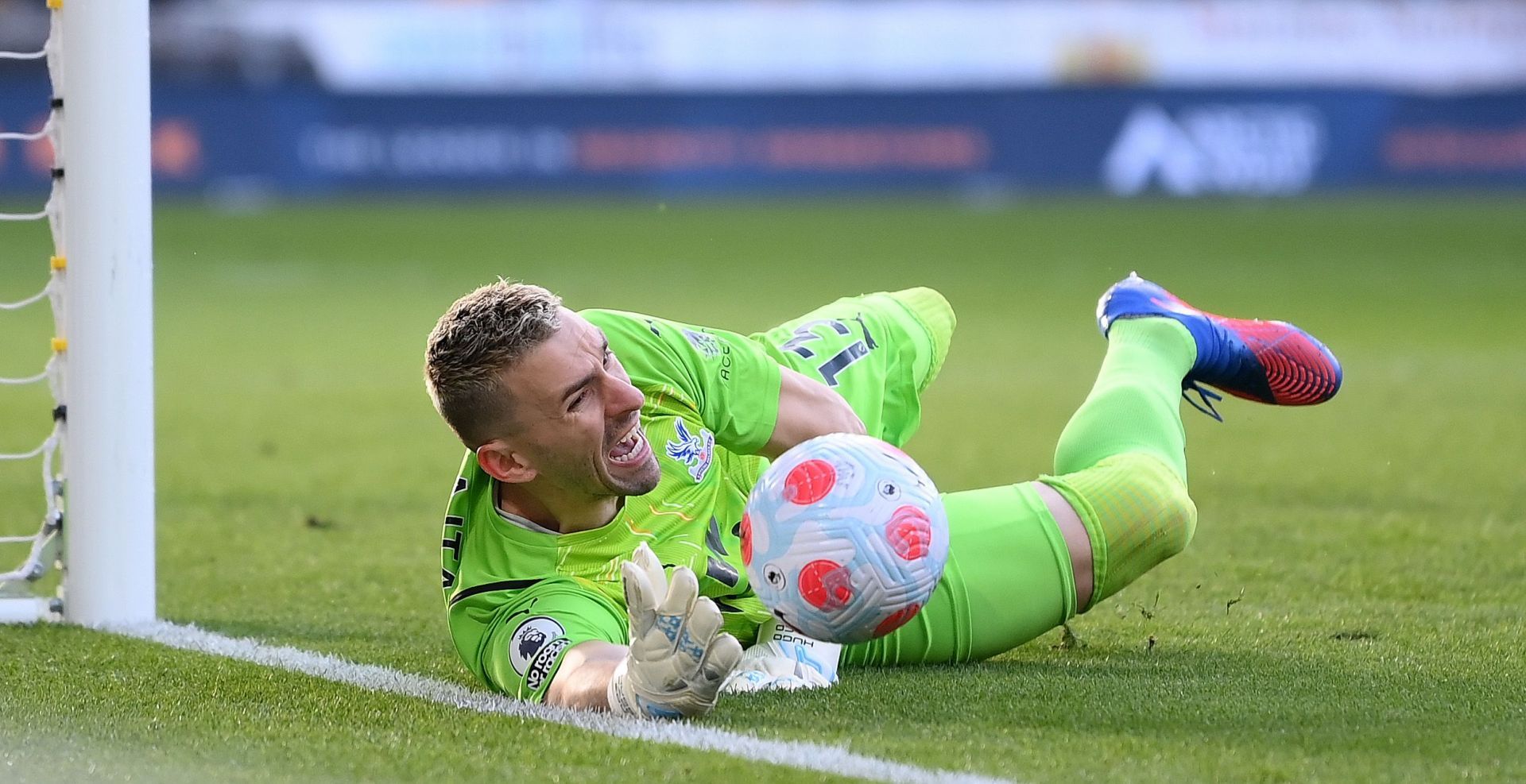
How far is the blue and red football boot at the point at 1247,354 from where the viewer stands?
13.7 feet

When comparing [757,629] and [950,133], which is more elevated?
[757,629]

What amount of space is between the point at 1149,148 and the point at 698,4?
6.24 m

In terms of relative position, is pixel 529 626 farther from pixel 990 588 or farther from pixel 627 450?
pixel 990 588

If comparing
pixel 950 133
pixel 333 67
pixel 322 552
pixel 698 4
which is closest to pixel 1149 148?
pixel 950 133

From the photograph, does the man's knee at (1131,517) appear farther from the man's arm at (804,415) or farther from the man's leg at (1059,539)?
the man's arm at (804,415)

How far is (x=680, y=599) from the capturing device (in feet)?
9.45

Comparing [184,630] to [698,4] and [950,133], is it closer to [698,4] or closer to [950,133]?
[950,133]

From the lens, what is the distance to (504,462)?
3.28 metres

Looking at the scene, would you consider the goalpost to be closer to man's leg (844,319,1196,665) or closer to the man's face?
the man's face

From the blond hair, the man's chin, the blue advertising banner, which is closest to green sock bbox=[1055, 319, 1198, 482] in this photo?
the man's chin

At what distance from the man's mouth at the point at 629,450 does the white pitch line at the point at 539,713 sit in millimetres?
441

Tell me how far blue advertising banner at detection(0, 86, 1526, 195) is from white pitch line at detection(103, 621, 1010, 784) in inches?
726

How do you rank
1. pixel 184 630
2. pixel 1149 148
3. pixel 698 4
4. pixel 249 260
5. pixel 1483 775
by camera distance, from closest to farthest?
pixel 1483 775
pixel 184 630
pixel 249 260
pixel 1149 148
pixel 698 4

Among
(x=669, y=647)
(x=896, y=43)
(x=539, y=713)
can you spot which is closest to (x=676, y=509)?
(x=539, y=713)
